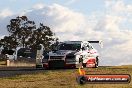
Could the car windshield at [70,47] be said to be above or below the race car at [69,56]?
above

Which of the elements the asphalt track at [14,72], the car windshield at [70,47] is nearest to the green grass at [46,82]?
the asphalt track at [14,72]

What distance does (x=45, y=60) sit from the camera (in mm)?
26828

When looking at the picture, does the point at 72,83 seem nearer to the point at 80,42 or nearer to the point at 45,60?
the point at 45,60

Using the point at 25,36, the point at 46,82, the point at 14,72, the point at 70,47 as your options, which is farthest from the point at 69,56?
the point at 25,36

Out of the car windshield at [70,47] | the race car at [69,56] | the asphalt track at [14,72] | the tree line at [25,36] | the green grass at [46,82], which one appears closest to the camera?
the green grass at [46,82]

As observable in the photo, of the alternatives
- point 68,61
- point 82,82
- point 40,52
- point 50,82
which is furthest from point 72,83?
point 40,52

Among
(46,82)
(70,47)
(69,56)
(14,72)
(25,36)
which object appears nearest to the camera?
(46,82)

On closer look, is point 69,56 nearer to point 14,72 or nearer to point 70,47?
point 70,47

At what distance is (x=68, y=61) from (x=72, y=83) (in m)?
8.02

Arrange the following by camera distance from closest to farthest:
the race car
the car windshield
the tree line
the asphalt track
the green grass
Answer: the green grass < the asphalt track < the race car < the car windshield < the tree line

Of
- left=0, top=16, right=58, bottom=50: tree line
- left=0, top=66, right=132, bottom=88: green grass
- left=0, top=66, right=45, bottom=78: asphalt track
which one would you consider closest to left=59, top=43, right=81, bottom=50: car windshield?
left=0, top=66, right=45, bottom=78: asphalt track

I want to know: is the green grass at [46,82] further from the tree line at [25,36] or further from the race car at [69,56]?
the tree line at [25,36]

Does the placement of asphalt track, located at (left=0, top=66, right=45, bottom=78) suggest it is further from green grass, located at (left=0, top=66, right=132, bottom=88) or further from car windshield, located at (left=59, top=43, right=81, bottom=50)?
car windshield, located at (left=59, top=43, right=81, bottom=50)

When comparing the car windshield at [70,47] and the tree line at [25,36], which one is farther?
the tree line at [25,36]
